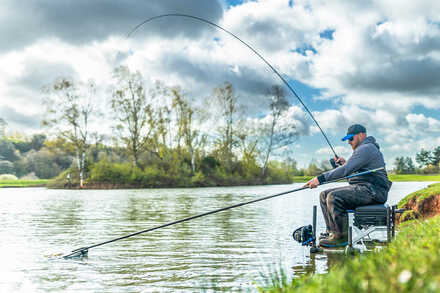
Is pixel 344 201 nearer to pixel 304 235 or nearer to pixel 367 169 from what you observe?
pixel 367 169

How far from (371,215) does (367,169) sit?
0.71m

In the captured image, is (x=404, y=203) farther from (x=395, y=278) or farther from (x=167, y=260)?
(x=395, y=278)

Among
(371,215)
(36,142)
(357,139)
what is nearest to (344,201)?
(371,215)

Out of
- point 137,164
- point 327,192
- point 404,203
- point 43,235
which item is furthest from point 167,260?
point 137,164

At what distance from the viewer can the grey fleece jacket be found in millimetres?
6184

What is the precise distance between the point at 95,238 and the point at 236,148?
42047 millimetres

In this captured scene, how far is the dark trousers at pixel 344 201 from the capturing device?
6.16 m

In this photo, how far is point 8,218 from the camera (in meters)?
13.5

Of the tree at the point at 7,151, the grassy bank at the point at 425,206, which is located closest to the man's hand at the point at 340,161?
the grassy bank at the point at 425,206

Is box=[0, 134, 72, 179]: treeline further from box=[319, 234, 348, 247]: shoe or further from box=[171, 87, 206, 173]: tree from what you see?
box=[319, 234, 348, 247]: shoe

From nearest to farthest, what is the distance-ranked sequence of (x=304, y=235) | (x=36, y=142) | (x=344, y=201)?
(x=344, y=201) → (x=304, y=235) → (x=36, y=142)

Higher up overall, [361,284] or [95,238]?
[361,284]

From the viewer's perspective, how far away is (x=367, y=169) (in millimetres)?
6316

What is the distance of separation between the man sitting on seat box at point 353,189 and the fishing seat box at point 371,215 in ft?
0.52
